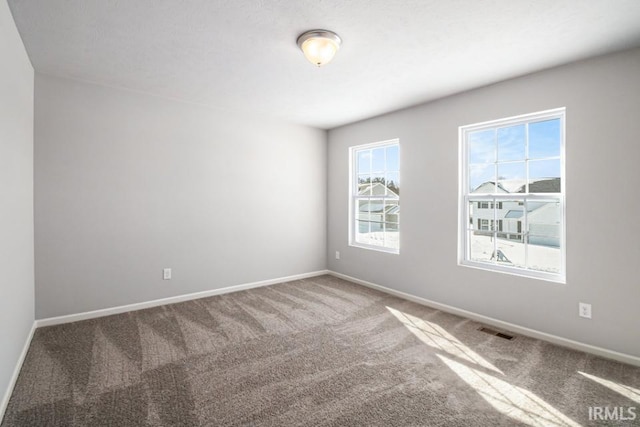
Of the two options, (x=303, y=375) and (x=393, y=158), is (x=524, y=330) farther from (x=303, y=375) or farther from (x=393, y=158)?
(x=393, y=158)

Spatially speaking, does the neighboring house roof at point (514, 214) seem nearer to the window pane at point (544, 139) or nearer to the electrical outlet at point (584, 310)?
the window pane at point (544, 139)

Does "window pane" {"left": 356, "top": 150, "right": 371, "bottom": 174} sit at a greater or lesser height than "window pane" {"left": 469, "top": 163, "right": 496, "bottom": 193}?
greater

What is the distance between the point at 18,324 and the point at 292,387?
7.09ft

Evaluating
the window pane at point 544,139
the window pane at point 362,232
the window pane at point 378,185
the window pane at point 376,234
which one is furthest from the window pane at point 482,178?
the window pane at point 362,232

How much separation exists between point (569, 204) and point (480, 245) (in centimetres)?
95

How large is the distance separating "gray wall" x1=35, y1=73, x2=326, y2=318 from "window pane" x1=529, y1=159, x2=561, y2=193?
3.16 metres

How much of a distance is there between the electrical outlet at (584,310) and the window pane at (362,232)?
2.66m

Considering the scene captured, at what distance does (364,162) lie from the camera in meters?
4.96

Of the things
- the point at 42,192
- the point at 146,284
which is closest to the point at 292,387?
the point at 146,284

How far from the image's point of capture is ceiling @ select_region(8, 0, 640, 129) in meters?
2.04

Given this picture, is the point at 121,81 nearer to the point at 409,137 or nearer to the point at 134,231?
the point at 134,231

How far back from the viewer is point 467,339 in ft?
9.62

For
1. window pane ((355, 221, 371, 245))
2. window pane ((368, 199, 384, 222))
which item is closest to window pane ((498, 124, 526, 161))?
window pane ((368, 199, 384, 222))

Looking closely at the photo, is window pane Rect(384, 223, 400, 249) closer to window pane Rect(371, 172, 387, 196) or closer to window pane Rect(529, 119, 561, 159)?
window pane Rect(371, 172, 387, 196)
